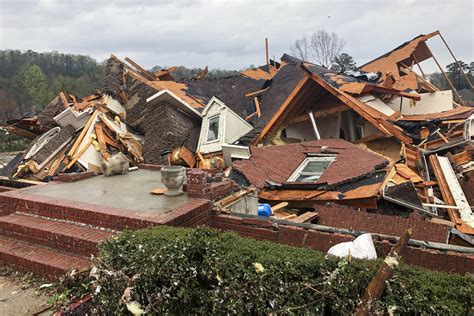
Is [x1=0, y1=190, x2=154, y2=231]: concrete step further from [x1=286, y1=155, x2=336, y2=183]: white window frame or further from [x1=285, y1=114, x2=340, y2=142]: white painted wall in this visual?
[x1=285, y1=114, x2=340, y2=142]: white painted wall

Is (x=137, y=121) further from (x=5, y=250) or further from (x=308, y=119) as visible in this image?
(x=5, y=250)

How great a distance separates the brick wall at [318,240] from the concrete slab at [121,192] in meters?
0.86

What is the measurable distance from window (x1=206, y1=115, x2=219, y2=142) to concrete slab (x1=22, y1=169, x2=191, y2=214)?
499 centimetres

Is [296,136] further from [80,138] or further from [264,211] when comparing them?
[80,138]

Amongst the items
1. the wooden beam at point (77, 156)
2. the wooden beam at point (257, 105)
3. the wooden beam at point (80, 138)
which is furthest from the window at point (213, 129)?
the wooden beam at point (80, 138)

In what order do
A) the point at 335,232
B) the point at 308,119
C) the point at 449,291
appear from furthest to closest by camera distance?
the point at 308,119
the point at 335,232
the point at 449,291

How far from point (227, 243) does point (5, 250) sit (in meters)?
3.58

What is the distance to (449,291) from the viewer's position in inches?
97.7

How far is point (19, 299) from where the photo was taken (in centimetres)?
412

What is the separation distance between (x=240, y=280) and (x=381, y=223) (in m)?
2.86

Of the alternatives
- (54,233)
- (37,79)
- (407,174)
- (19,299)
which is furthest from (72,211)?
(37,79)

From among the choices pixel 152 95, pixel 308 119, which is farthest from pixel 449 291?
pixel 152 95

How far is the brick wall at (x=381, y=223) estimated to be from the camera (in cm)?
459

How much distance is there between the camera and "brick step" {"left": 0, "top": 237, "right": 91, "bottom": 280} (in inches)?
173
